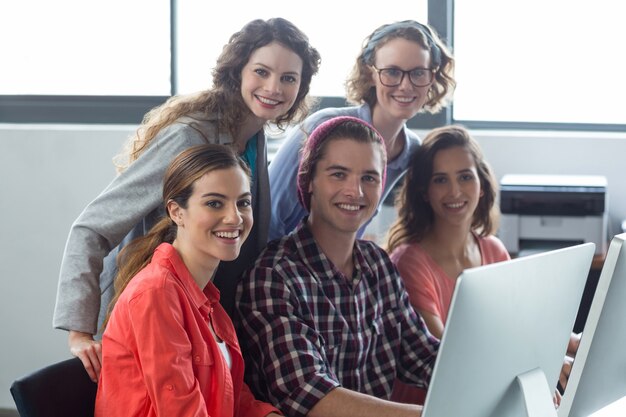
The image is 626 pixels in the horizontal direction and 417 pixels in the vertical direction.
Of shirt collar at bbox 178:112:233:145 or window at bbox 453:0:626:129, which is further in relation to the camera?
window at bbox 453:0:626:129

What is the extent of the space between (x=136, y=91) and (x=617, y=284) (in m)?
3.24

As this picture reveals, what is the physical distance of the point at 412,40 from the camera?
2.58m

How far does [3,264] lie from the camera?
4156 mm

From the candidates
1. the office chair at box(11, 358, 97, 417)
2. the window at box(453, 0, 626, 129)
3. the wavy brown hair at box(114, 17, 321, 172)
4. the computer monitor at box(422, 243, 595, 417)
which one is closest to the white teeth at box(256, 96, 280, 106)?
the wavy brown hair at box(114, 17, 321, 172)

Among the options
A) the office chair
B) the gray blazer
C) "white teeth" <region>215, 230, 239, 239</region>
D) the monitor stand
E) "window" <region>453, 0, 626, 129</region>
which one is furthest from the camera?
"window" <region>453, 0, 626, 129</region>

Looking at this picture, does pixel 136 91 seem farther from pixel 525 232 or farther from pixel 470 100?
pixel 525 232

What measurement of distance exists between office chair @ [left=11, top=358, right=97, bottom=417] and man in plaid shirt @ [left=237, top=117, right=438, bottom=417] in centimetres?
36

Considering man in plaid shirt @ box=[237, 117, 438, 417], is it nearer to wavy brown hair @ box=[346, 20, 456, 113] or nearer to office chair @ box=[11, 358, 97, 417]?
A: office chair @ box=[11, 358, 97, 417]

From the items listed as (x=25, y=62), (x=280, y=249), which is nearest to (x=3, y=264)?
(x=25, y=62)

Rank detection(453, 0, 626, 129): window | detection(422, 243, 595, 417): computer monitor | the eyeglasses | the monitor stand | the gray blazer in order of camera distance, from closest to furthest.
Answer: detection(422, 243, 595, 417): computer monitor, the monitor stand, the gray blazer, the eyeglasses, detection(453, 0, 626, 129): window

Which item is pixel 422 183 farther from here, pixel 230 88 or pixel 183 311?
pixel 183 311

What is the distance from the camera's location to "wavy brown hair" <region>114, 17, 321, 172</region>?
2172 millimetres

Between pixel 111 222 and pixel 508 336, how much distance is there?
39.8 inches

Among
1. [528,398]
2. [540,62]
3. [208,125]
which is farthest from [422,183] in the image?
[540,62]
